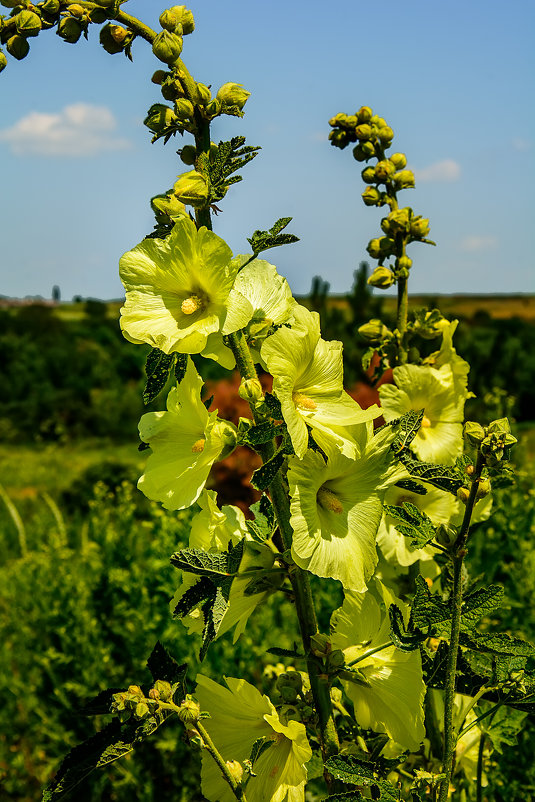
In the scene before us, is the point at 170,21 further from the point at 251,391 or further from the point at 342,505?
the point at 342,505

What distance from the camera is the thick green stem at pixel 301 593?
1.01 meters

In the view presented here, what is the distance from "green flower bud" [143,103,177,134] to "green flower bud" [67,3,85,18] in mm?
157

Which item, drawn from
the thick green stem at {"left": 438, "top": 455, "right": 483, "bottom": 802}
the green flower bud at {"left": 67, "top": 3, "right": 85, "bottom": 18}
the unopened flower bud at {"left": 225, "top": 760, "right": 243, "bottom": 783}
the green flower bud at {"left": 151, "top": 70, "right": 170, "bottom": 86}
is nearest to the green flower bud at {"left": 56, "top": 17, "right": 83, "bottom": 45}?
the green flower bud at {"left": 67, "top": 3, "right": 85, "bottom": 18}

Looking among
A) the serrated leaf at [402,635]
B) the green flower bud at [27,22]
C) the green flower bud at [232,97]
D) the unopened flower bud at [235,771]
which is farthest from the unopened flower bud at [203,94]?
the unopened flower bud at [235,771]

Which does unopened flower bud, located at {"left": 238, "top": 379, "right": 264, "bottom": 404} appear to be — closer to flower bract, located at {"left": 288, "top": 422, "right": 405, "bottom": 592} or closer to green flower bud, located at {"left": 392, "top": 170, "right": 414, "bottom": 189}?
flower bract, located at {"left": 288, "top": 422, "right": 405, "bottom": 592}

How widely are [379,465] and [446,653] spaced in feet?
0.95

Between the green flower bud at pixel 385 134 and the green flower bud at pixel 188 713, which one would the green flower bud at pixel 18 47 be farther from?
the green flower bud at pixel 188 713

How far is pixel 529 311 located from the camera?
73.8 ft

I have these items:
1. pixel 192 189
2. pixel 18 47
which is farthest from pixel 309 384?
pixel 18 47

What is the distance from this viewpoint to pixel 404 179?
1.54m

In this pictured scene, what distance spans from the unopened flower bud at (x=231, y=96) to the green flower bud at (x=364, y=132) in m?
0.59

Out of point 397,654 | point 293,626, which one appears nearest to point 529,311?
point 293,626

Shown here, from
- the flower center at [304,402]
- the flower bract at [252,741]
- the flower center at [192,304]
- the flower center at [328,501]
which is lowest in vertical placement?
the flower bract at [252,741]

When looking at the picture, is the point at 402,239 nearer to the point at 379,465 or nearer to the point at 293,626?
the point at 379,465
